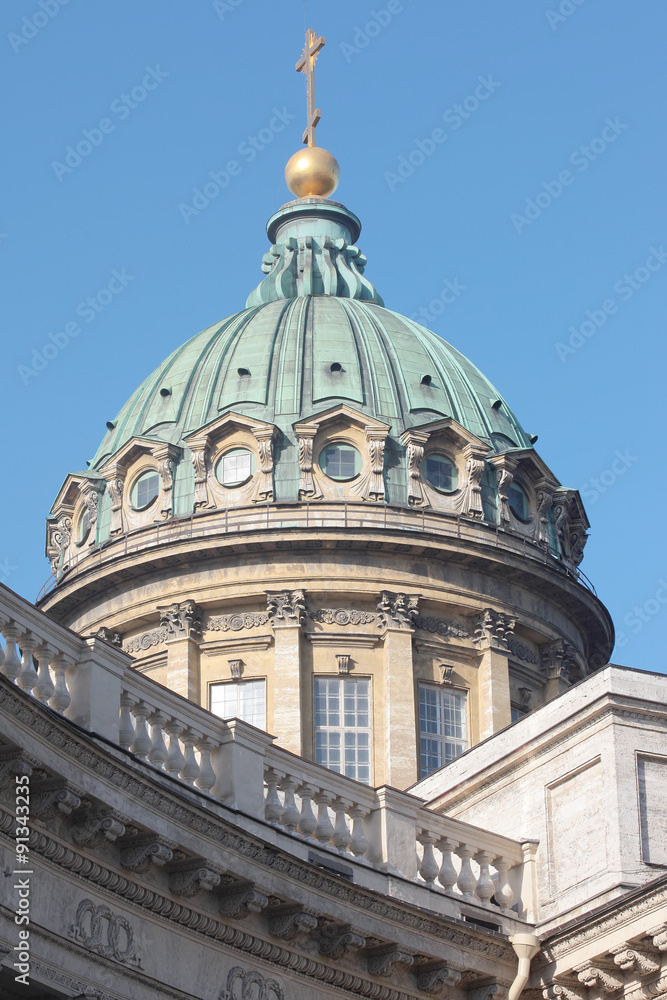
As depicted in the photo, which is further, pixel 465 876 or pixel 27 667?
pixel 465 876

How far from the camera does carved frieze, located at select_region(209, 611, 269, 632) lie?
132 feet

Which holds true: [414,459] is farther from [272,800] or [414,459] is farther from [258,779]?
[258,779]

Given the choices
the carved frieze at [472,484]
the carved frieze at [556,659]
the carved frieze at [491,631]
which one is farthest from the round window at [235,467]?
the carved frieze at [556,659]

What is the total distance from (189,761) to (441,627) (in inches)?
830

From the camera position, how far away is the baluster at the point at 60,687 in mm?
18281

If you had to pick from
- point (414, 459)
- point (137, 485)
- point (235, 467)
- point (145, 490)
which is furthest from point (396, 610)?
point (137, 485)

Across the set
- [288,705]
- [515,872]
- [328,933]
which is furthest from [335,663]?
[328,933]

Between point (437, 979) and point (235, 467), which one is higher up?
point (235, 467)

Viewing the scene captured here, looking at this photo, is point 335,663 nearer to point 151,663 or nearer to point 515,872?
point 151,663

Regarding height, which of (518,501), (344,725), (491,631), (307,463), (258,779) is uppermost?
(518,501)

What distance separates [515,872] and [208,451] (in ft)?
65.6

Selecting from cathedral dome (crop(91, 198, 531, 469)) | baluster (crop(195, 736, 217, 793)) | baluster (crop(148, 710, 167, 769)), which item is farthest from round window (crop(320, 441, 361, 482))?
baluster (crop(148, 710, 167, 769))

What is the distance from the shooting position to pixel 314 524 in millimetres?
40406

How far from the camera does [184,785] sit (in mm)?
19000
